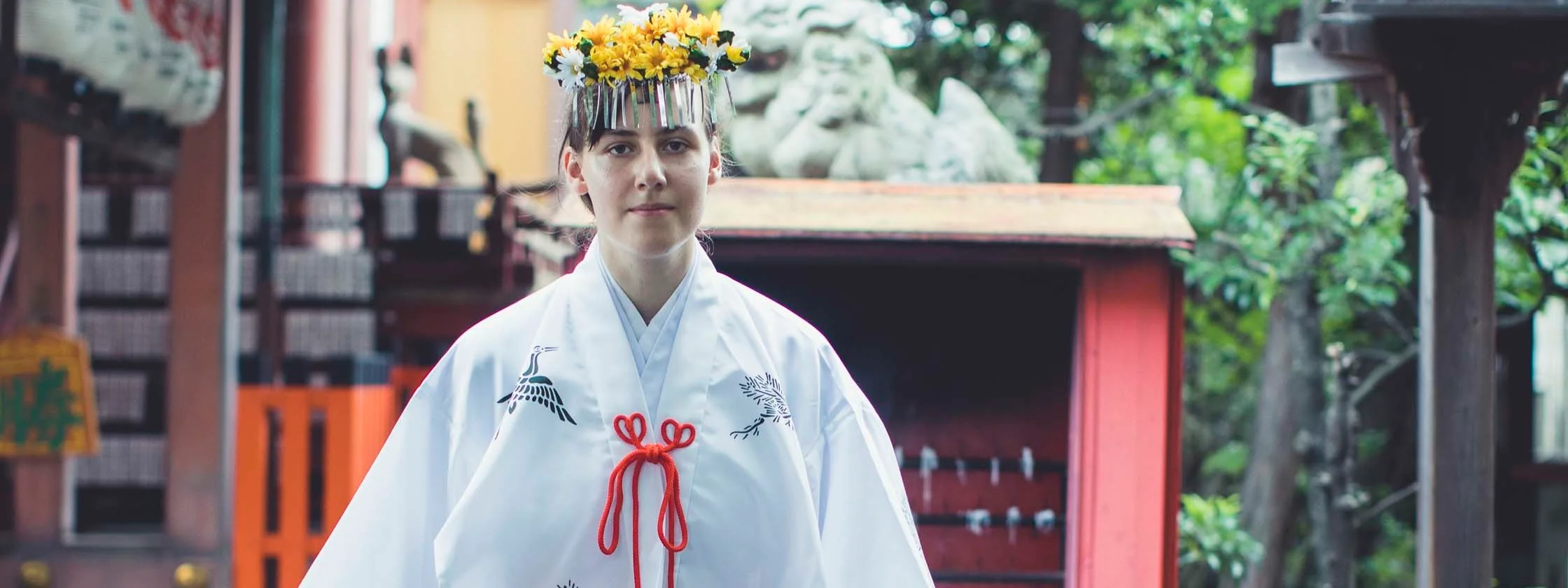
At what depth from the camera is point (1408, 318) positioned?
7965mm

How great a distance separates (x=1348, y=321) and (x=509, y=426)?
6.78m

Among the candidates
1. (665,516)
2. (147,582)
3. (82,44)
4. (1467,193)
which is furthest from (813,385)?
(147,582)

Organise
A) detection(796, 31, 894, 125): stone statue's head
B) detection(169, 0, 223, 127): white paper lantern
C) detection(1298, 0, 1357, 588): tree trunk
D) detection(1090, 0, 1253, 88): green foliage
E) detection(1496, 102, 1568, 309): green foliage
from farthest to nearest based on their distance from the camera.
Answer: detection(1090, 0, 1253, 88): green foliage
detection(1298, 0, 1357, 588): tree trunk
detection(169, 0, 223, 127): white paper lantern
detection(1496, 102, 1568, 309): green foliage
detection(796, 31, 894, 125): stone statue's head

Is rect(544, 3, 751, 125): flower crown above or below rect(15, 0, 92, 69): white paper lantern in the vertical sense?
below

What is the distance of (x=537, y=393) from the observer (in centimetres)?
248

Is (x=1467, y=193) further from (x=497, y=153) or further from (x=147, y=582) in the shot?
(x=497, y=153)

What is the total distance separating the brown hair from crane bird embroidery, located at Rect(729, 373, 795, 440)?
1.34 feet

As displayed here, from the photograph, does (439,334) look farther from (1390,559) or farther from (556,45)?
(556,45)

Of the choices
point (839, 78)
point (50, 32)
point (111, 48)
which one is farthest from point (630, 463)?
point (111, 48)

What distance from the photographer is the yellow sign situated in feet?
19.7

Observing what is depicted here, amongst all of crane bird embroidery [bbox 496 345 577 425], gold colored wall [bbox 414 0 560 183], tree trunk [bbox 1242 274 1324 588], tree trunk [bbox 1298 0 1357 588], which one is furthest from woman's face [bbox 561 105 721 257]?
gold colored wall [bbox 414 0 560 183]

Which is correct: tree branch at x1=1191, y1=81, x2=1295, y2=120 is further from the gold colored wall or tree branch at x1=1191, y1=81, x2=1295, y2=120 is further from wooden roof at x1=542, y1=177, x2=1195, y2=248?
the gold colored wall

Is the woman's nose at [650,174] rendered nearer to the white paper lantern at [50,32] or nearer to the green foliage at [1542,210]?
the white paper lantern at [50,32]

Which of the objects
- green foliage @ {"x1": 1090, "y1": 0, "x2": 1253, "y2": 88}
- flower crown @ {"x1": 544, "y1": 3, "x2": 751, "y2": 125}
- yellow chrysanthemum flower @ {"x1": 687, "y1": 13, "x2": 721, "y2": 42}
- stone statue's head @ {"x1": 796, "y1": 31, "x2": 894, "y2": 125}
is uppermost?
green foliage @ {"x1": 1090, "y1": 0, "x2": 1253, "y2": 88}
